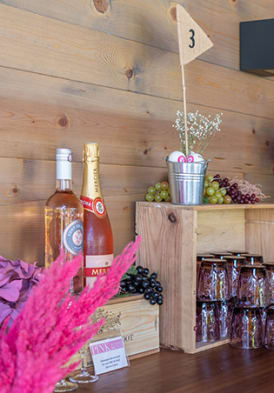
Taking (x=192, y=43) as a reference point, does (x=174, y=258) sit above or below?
below

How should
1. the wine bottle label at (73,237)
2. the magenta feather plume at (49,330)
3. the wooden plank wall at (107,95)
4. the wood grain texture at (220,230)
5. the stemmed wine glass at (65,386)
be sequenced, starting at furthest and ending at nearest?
the wood grain texture at (220,230), the wooden plank wall at (107,95), the wine bottle label at (73,237), the stemmed wine glass at (65,386), the magenta feather plume at (49,330)

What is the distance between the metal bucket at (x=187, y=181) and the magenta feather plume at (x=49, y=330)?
3.24 feet

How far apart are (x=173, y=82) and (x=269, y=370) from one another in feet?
2.69

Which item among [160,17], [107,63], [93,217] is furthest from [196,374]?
[160,17]

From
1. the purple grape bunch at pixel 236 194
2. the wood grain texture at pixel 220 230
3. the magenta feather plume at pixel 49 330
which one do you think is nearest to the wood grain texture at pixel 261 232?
the wood grain texture at pixel 220 230

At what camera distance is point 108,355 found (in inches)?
42.4

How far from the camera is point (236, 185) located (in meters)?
1.45

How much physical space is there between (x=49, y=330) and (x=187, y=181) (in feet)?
3.33

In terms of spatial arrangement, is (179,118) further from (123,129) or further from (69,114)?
(69,114)

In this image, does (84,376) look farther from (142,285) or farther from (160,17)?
(160,17)

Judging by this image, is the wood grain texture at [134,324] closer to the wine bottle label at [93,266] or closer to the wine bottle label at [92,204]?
the wine bottle label at [93,266]

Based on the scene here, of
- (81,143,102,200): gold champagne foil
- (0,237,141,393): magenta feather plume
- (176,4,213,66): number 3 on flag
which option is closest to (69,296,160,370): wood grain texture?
(81,143,102,200): gold champagne foil

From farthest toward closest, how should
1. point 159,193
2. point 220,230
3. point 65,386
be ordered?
point 220,230, point 159,193, point 65,386

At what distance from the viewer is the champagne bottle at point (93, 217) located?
1.14 m
